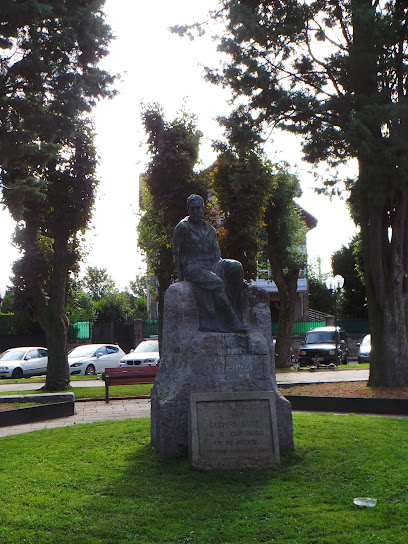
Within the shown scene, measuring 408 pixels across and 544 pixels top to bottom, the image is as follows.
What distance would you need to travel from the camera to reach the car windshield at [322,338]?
31031 millimetres

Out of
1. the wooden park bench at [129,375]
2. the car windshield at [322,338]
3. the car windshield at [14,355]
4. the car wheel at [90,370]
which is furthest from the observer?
the car windshield at [322,338]

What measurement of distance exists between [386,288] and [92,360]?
15748mm

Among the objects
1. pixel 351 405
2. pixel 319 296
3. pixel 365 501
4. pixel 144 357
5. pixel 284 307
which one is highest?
pixel 319 296

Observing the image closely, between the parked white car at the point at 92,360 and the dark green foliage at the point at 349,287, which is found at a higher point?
the dark green foliage at the point at 349,287

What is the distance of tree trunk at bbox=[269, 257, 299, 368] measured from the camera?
26.6 meters

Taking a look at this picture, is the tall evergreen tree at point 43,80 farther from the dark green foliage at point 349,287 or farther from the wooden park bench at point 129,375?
the dark green foliage at point 349,287

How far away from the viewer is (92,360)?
26.3 metres

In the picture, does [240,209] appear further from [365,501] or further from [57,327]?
[365,501]

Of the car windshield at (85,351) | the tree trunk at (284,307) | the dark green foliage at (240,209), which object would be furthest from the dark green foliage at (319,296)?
the dark green foliage at (240,209)

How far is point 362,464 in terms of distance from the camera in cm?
640

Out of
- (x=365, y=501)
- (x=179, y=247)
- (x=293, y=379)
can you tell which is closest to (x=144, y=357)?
(x=293, y=379)

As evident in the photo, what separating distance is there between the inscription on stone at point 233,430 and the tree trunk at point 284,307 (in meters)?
20.0

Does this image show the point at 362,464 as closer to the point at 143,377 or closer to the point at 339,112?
the point at 339,112

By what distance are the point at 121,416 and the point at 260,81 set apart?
23.7 ft
